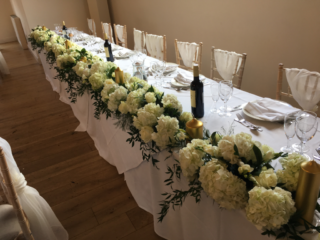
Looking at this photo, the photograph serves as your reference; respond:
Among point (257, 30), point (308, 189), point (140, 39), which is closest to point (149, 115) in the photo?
point (308, 189)

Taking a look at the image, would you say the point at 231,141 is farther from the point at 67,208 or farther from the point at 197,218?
the point at 67,208

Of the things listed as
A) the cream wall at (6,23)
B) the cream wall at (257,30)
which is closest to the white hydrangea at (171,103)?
the cream wall at (257,30)

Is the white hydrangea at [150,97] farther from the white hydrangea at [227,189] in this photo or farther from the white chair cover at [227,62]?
the white chair cover at [227,62]

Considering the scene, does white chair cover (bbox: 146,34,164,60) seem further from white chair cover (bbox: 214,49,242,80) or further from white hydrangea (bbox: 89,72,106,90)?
white hydrangea (bbox: 89,72,106,90)

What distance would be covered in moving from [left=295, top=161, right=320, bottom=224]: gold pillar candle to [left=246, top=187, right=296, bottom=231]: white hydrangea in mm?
27

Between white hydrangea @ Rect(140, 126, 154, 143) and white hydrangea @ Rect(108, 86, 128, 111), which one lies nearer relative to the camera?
white hydrangea @ Rect(140, 126, 154, 143)


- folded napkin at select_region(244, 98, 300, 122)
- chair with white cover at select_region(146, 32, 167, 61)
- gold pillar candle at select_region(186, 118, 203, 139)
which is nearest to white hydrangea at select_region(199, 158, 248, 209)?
gold pillar candle at select_region(186, 118, 203, 139)

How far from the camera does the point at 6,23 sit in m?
10.5

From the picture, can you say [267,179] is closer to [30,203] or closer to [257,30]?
[30,203]

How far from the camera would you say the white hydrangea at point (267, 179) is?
0.70 meters

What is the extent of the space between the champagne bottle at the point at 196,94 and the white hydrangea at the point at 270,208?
69cm

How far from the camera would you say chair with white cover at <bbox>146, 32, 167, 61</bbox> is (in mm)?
3125

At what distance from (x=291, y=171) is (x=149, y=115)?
0.62m

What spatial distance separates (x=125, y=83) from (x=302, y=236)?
1.26 meters
